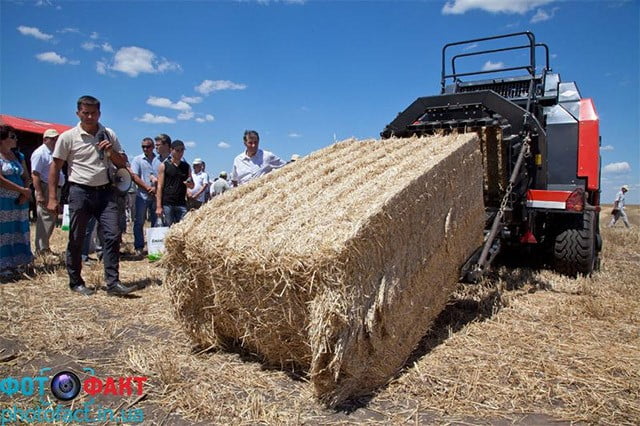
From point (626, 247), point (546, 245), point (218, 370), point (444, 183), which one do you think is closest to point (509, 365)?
point (444, 183)

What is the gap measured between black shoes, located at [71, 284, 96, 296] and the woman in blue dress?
1.34 metres

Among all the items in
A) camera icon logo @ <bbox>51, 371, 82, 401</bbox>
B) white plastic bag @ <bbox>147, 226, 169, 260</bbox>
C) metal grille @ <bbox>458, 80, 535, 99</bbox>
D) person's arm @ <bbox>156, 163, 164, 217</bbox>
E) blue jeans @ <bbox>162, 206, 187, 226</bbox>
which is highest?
metal grille @ <bbox>458, 80, 535, 99</bbox>

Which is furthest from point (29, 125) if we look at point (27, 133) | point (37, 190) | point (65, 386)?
point (65, 386)

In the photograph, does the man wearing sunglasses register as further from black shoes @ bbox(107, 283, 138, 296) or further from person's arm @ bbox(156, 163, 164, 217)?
black shoes @ bbox(107, 283, 138, 296)

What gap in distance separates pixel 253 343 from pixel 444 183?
6.28 feet

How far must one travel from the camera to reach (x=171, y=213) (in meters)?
6.18

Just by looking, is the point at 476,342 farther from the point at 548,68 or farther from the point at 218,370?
the point at 548,68

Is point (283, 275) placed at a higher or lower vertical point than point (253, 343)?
higher

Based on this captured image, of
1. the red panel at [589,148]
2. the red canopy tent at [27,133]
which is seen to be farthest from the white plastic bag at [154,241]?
the red canopy tent at [27,133]

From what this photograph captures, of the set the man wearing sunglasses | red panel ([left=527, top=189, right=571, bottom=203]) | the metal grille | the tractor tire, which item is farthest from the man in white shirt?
the tractor tire

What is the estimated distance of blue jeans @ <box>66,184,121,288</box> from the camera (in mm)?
4441

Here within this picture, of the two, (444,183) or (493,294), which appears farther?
(493,294)

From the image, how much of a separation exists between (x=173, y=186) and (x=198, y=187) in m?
2.81

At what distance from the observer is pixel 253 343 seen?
9.21ft
